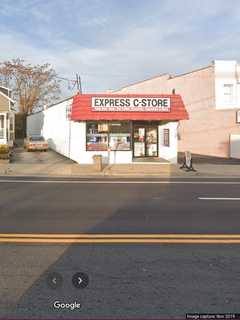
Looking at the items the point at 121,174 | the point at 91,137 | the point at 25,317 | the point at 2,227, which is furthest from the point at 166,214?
the point at 91,137

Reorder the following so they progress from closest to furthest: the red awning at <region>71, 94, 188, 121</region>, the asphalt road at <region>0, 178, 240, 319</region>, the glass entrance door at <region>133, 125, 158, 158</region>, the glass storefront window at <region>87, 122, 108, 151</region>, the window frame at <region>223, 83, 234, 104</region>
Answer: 1. the asphalt road at <region>0, 178, 240, 319</region>
2. the red awning at <region>71, 94, 188, 121</region>
3. the glass storefront window at <region>87, 122, 108, 151</region>
4. the glass entrance door at <region>133, 125, 158, 158</region>
5. the window frame at <region>223, 83, 234, 104</region>

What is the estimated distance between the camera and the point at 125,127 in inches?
1109

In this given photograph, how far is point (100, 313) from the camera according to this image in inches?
181

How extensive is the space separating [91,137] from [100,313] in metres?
23.6

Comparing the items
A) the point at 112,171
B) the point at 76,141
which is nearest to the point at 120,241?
the point at 112,171

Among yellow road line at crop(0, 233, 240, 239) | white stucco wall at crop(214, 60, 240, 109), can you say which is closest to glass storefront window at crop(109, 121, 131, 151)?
white stucco wall at crop(214, 60, 240, 109)

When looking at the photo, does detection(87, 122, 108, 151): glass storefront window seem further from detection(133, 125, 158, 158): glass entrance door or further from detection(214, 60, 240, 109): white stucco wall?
detection(214, 60, 240, 109): white stucco wall

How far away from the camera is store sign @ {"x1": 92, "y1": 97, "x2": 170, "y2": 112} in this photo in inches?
1063

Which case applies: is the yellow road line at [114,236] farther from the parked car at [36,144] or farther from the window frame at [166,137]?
the parked car at [36,144]

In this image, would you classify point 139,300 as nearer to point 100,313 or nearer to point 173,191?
point 100,313

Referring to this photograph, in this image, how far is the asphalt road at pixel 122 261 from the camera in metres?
4.81

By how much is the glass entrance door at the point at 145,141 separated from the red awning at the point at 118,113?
2.25 metres

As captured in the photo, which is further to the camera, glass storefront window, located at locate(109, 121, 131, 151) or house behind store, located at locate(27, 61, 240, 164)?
glass storefront window, located at locate(109, 121, 131, 151)

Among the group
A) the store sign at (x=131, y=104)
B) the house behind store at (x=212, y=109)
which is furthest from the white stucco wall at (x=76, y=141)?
the house behind store at (x=212, y=109)
